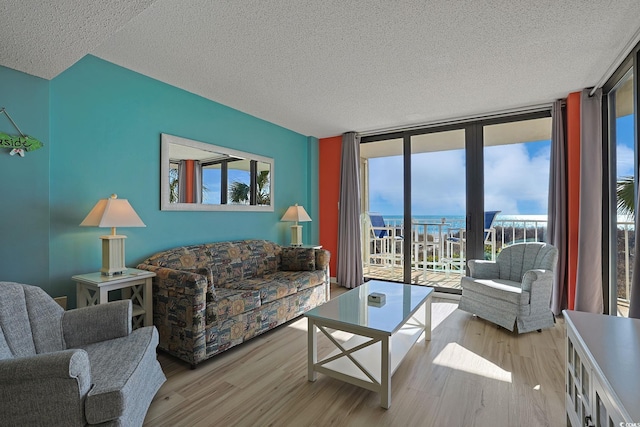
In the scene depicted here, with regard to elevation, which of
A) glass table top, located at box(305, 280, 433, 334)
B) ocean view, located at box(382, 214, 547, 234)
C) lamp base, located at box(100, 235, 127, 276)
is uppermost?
ocean view, located at box(382, 214, 547, 234)

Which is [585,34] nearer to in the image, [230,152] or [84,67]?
[230,152]

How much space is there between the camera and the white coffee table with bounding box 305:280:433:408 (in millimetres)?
1739

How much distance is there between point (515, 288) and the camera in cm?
279

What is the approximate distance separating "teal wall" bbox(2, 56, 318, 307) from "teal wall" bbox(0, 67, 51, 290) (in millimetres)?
46

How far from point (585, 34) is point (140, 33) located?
10.2 ft

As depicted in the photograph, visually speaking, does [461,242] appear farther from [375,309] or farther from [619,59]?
[375,309]

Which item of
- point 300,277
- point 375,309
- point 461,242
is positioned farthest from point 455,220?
point 375,309

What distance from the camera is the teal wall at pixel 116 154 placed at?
222cm

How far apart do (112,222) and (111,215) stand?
5 centimetres

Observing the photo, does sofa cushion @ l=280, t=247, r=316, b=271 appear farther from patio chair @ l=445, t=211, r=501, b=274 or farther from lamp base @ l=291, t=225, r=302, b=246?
patio chair @ l=445, t=211, r=501, b=274

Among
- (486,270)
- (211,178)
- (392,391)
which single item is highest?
(211,178)

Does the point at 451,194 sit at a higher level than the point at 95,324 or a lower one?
higher

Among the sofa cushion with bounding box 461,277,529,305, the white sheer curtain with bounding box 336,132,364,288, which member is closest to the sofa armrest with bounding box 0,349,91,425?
the sofa cushion with bounding box 461,277,529,305

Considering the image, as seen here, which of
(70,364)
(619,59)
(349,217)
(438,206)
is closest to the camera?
(70,364)
